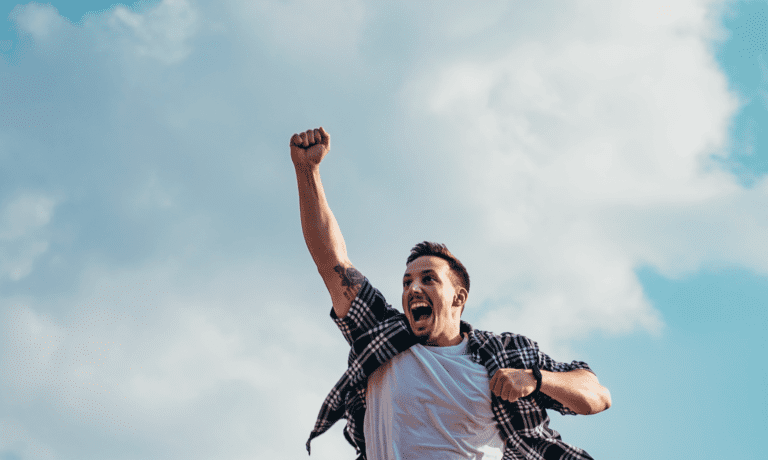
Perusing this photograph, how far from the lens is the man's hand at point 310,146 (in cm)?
591

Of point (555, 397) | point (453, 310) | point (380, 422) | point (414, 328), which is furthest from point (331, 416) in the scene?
point (555, 397)

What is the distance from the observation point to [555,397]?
5.35m

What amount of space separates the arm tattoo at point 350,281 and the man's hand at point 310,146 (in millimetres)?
914

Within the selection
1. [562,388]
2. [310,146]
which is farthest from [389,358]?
[310,146]

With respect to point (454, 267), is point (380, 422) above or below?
below

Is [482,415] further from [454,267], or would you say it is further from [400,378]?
[454,267]

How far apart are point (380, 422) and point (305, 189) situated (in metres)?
1.95

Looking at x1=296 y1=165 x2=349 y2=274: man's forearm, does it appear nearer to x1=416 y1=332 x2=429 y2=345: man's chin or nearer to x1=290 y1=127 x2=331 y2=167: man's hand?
x1=290 y1=127 x2=331 y2=167: man's hand

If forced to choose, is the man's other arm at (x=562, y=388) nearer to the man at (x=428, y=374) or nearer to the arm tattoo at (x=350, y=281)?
the man at (x=428, y=374)

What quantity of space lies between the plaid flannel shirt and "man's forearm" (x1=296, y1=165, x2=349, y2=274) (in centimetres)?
35

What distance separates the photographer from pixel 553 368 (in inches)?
232

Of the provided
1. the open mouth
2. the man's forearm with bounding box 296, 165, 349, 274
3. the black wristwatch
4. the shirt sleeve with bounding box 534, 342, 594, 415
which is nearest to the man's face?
the open mouth

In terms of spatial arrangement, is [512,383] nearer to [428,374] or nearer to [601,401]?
[428,374]

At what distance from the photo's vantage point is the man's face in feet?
19.0
